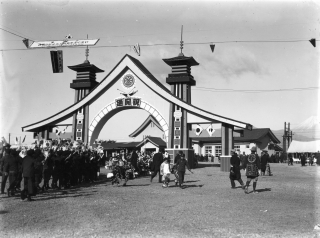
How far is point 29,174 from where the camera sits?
42.4 feet

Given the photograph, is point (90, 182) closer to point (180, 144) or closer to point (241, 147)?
point (180, 144)

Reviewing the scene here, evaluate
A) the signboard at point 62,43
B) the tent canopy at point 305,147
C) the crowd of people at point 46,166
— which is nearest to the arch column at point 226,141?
the crowd of people at point 46,166

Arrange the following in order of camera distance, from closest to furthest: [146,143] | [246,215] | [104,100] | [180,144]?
[246,215]
[180,144]
[104,100]
[146,143]

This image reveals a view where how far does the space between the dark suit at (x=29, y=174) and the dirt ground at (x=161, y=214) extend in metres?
0.45

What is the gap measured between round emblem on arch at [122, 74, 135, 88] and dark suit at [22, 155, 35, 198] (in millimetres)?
20585

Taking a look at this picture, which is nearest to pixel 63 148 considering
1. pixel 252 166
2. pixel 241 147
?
pixel 252 166

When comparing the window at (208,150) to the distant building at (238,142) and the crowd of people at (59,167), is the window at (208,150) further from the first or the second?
the crowd of people at (59,167)

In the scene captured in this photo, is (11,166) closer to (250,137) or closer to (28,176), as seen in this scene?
(28,176)

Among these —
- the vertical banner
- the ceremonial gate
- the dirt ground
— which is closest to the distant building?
the ceremonial gate

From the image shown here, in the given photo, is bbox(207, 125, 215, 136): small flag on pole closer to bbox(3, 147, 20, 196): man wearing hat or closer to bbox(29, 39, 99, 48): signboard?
bbox(29, 39, 99, 48): signboard

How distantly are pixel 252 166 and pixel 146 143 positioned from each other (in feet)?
105

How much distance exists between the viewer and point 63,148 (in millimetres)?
17969

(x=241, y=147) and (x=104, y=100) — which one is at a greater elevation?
(x=104, y=100)

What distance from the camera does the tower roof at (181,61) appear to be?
33.1m
